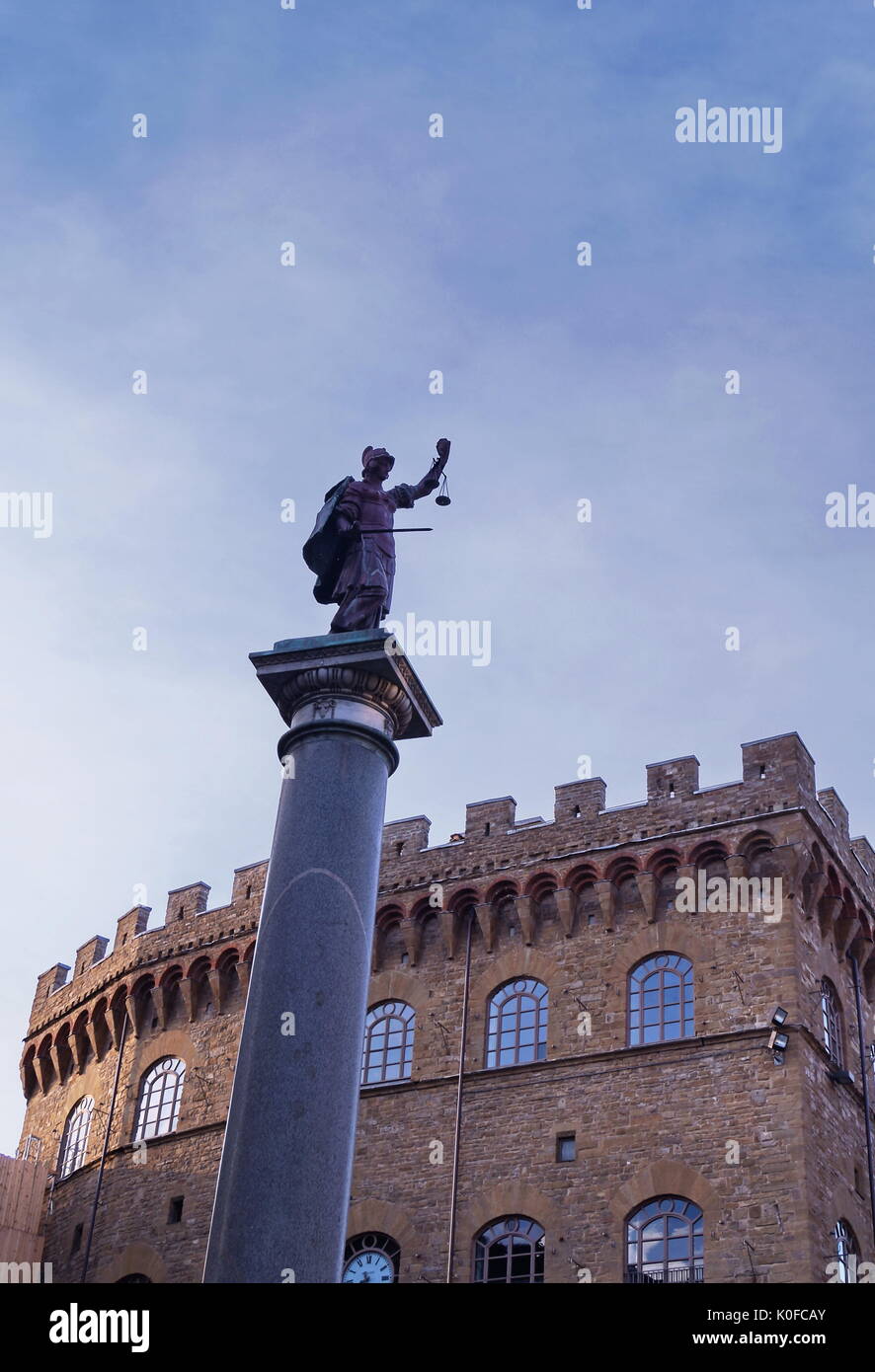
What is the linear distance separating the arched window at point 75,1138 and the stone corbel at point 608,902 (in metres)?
12.3

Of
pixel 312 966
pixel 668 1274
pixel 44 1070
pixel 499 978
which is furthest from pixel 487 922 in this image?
pixel 312 966

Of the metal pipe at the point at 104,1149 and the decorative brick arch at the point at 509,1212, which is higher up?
the metal pipe at the point at 104,1149

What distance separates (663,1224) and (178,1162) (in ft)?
33.2

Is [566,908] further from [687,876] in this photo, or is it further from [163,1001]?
[163,1001]

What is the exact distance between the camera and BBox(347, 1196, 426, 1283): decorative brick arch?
1003 inches

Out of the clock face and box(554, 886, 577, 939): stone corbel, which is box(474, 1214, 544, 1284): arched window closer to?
the clock face

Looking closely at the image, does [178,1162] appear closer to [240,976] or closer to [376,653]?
[240,976]

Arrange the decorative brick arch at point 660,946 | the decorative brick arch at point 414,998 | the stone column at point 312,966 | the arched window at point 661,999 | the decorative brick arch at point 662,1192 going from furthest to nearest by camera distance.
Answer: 1. the decorative brick arch at point 414,998
2. the decorative brick arch at point 660,946
3. the arched window at point 661,999
4. the decorative brick arch at point 662,1192
5. the stone column at point 312,966

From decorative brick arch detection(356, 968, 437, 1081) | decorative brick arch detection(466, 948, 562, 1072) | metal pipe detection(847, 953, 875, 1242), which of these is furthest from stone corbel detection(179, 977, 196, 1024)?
metal pipe detection(847, 953, 875, 1242)

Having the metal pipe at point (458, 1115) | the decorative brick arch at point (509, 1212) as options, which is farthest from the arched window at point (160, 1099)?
the decorative brick arch at point (509, 1212)

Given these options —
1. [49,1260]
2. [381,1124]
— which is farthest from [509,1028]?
[49,1260]

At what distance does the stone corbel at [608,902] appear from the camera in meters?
27.0

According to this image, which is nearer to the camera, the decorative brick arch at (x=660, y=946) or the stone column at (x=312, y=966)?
the stone column at (x=312, y=966)

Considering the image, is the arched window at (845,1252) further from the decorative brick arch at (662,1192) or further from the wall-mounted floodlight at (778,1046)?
the wall-mounted floodlight at (778,1046)
